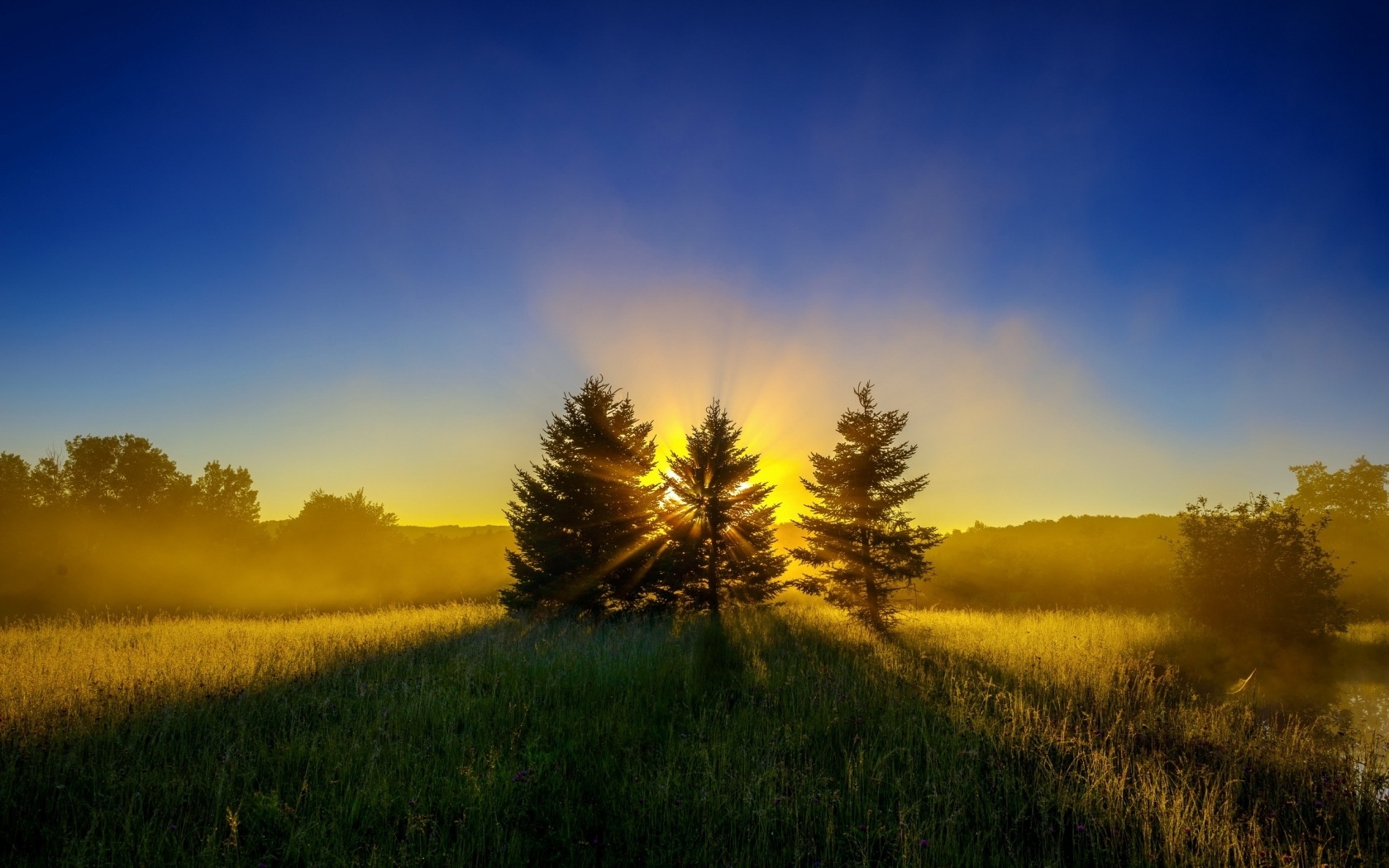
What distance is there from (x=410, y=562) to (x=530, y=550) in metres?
32.7

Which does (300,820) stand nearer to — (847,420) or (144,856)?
(144,856)

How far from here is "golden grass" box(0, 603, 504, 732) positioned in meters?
7.04

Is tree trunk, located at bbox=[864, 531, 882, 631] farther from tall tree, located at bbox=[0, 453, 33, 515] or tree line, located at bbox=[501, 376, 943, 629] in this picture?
tall tree, located at bbox=[0, 453, 33, 515]

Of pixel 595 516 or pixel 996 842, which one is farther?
pixel 595 516

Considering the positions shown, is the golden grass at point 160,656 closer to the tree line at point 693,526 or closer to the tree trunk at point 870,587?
the tree line at point 693,526

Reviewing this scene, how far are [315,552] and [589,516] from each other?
40637 millimetres

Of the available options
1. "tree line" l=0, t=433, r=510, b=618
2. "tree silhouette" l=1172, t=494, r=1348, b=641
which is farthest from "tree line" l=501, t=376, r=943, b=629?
"tree line" l=0, t=433, r=510, b=618

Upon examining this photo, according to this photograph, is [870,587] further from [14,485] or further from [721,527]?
[14,485]

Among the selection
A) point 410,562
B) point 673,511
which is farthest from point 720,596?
point 410,562

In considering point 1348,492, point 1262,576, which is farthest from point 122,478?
point 1348,492

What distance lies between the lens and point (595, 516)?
51.5ft

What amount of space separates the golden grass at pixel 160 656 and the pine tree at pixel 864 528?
10.2 meters

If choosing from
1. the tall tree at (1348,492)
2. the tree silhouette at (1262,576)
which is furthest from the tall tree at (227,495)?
the tall tree at (1348,492)

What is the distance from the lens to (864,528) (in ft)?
52.5
